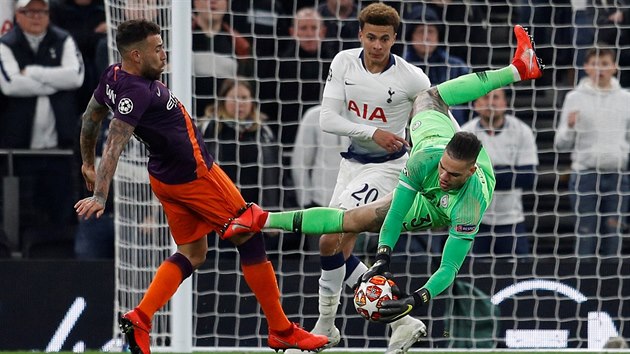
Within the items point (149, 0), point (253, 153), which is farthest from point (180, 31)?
point (253, 153)

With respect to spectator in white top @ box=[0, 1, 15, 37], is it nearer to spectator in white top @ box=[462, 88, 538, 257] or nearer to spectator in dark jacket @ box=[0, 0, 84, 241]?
spectator in dark jacket @ box=[0, 0, 84, 241]

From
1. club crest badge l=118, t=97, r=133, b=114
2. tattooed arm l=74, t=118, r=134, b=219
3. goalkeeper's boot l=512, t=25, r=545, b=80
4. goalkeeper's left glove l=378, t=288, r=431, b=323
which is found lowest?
goalkeeper's left glove l=378, t=288, r=431, b=323

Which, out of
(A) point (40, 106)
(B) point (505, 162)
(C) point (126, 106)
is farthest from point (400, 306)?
(A) point (40, 106)

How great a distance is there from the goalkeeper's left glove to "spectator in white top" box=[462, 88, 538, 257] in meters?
3.85

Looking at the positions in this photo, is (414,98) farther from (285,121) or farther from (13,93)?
(13,93)

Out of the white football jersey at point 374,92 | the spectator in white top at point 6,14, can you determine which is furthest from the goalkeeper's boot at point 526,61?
the spectator in white top at point 6,14

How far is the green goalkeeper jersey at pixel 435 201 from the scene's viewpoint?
7.77 m

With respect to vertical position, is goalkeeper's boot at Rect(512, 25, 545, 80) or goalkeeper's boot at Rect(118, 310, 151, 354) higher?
goalkeeper's boot at Rect(512, 25, 545, 80)

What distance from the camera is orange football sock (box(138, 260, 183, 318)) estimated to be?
813cm

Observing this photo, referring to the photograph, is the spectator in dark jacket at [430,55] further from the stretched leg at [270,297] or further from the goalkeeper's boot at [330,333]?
the stretched leg at [270,297]

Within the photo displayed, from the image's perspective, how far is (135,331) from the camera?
802 cm

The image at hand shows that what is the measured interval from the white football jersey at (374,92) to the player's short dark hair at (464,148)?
145 centimetres

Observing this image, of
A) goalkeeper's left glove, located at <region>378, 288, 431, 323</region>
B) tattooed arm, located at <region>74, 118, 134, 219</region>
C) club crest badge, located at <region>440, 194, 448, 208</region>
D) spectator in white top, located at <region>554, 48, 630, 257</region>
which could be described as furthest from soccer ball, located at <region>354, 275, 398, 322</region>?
spectator in white top, located at <region>554, 48, 630, 257</region>

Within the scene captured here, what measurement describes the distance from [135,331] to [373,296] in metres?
1.51
